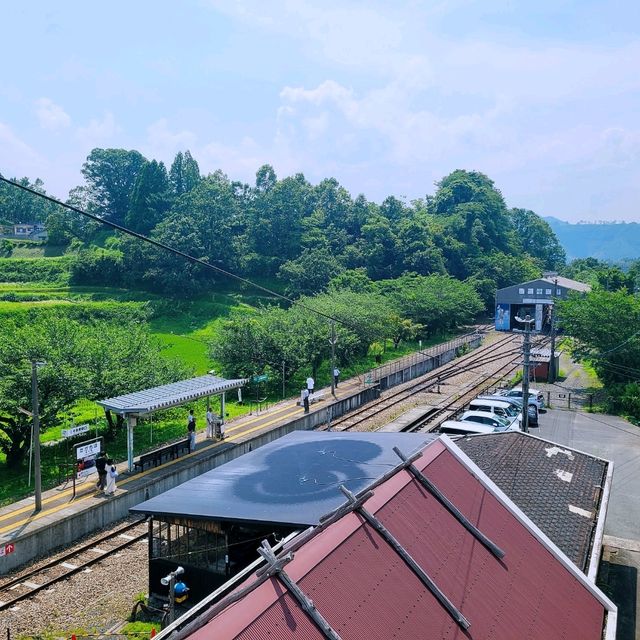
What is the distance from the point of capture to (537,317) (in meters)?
55.6

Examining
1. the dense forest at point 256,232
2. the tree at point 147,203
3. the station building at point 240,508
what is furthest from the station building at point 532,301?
the station building at point 240,508

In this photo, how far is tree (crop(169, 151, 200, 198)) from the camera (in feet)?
248

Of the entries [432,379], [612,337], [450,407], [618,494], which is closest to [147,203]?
[432,379]

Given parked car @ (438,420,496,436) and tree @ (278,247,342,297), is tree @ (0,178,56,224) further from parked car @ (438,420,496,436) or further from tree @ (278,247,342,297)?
parked car @ (438,420,496,436)

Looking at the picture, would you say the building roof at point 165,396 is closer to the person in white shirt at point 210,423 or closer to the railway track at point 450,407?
the person in white shirt at point 210,423

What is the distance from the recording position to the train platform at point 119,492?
45.3ft

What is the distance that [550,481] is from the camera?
11.7 metres

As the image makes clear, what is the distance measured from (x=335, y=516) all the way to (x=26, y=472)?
15.4m

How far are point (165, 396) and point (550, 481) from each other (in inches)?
462

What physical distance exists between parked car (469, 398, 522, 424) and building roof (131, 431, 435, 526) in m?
9.52

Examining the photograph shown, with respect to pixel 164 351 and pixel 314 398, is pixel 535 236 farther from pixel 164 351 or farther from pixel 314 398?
pixel 314 398

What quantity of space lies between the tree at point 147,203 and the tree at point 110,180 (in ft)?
37.5

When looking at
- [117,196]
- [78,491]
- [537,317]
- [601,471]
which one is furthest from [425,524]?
[117,196]

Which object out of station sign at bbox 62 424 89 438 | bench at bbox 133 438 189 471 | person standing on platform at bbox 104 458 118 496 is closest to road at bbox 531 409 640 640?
person standing on platform at bbox 104 458 118 496
